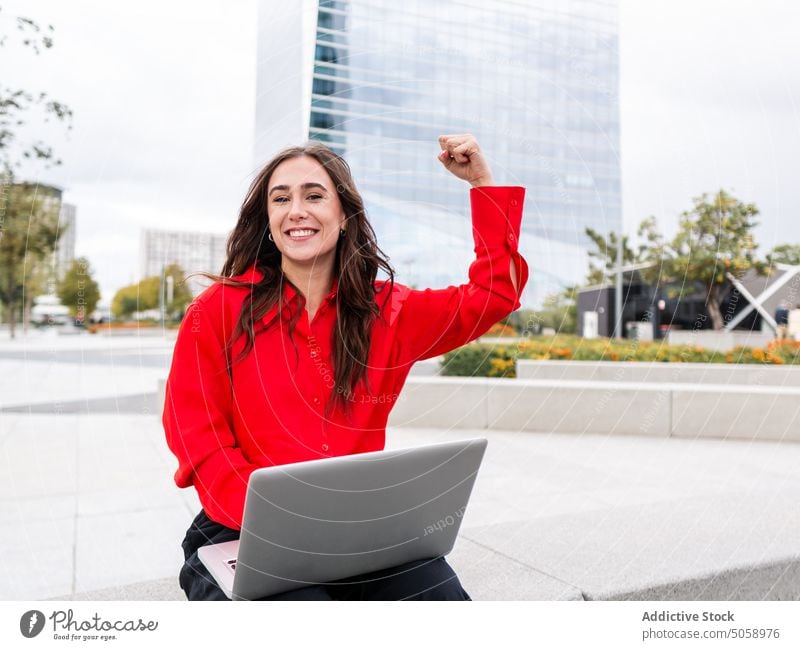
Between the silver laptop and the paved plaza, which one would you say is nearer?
the silver laptop

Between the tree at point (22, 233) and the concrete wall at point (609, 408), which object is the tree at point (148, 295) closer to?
the tree at point (22, 233)

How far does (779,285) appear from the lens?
12.4 meters

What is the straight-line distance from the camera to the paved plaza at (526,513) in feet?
6.54

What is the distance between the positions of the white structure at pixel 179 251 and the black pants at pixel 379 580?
640 mm

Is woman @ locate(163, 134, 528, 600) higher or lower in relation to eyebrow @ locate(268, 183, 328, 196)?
lower

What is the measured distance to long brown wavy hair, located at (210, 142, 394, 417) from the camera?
1.49m

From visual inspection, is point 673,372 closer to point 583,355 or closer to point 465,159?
point 583,355

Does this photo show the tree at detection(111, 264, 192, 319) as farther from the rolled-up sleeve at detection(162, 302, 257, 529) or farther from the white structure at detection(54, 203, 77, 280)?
the rolled-up sleeve at detection(162, 302, 257, 529)

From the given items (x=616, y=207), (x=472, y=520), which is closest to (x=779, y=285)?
(x=616, y=207)

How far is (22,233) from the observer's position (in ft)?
6.51

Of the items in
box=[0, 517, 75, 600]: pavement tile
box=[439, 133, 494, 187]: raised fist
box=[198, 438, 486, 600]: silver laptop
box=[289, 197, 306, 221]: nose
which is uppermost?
box=[439, 133, 494, 187]: raised fist

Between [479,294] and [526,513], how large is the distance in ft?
6.46

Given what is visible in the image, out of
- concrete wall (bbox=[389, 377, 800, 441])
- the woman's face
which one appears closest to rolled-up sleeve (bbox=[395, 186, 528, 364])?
the woman's face

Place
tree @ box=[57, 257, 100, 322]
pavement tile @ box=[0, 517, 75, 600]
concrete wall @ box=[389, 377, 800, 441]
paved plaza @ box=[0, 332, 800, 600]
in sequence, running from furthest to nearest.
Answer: concrete wall @ box=[389, 377, 800, 441] → pavement tile @ box=[0, 517, 75, 600] → paved plaza @ box=[0, 332, 800, 600] → tree @ box=[57, 257, 100, 322]
